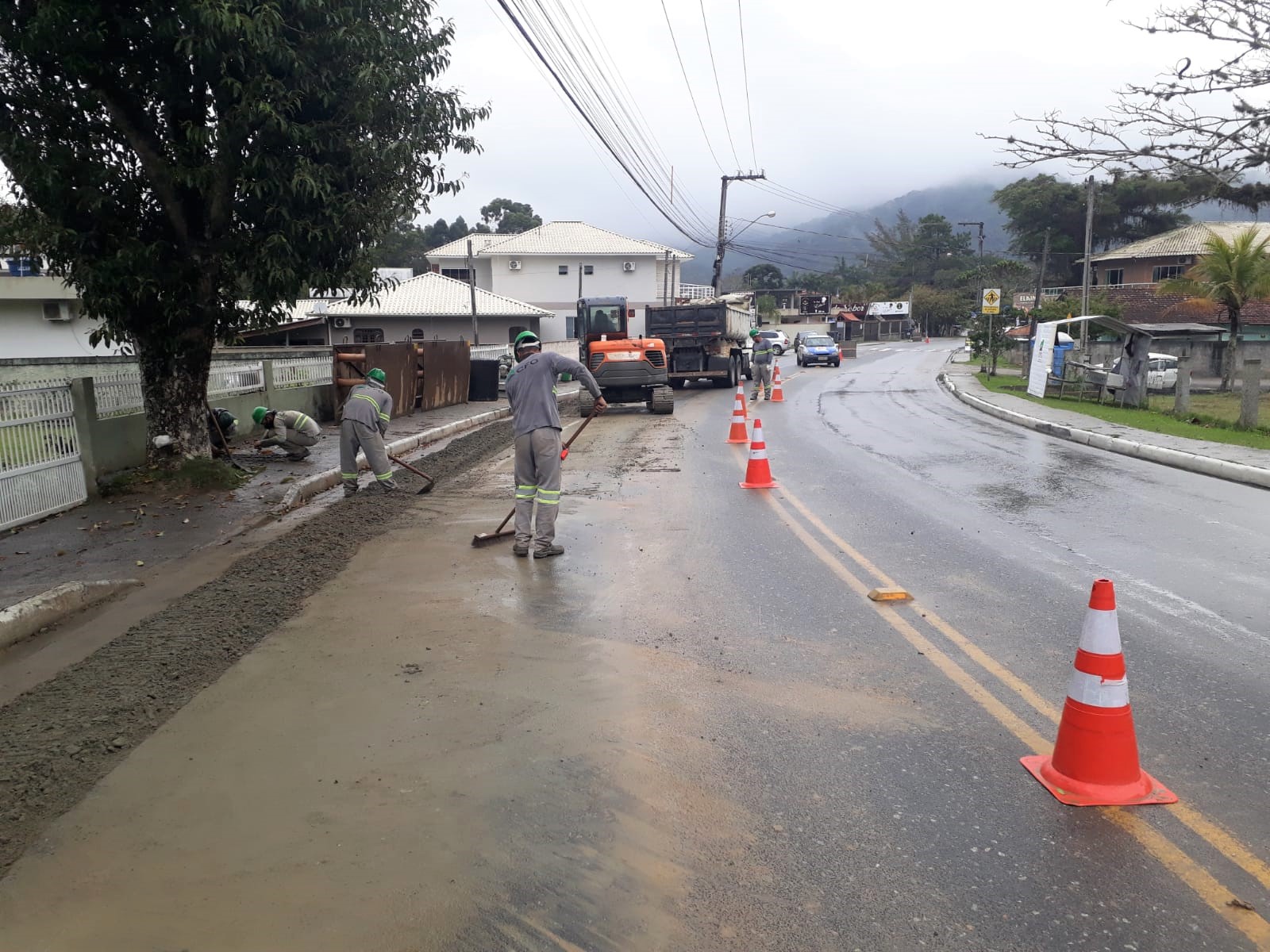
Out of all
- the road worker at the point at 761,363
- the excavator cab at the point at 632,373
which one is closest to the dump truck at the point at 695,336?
the road worker at the point at 761,363

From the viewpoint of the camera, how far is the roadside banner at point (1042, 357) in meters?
24.3

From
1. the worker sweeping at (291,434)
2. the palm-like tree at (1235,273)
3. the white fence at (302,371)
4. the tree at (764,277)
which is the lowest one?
the worker sweeping at (291,434)

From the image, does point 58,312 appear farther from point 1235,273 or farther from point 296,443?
point 1235,273

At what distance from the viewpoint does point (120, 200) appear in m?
9.97

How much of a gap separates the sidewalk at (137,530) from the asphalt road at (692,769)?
2.00m

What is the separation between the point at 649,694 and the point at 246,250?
762 centimetres

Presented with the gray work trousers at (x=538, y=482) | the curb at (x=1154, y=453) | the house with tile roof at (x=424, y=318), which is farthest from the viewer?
the house with tile roof at (x=424, y=318)

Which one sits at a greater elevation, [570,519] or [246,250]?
[246,250]

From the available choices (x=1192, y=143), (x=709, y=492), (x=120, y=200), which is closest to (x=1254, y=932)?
(x=1192, y=143)

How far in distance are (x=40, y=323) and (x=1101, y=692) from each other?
35.9 metres

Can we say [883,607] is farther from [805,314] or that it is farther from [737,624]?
[805,314]

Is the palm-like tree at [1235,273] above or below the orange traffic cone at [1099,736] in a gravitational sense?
above

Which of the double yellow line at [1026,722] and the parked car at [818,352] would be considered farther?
the parked car at [818,352]

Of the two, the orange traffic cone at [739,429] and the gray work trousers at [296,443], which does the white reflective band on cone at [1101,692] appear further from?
the orange traffic cone at [739,429]
